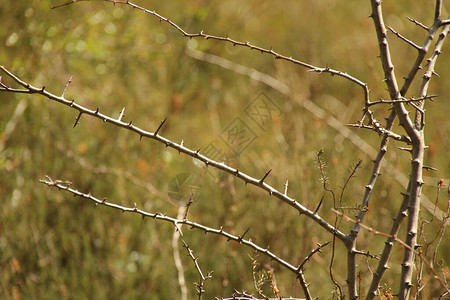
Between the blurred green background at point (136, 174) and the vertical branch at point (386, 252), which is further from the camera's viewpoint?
the blurred green background at point (136, 174)

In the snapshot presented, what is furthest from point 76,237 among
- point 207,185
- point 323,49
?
point 323,49

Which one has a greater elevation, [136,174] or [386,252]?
[386,252]

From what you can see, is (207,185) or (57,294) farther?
(207,185)

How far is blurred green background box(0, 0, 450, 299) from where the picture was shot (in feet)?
9.76

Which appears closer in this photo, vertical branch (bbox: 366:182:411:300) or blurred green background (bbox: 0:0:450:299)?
vertical branch (bbox: 366:182:411:300)

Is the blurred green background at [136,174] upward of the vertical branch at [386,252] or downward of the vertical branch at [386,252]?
downward

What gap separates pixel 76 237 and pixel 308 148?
154cm

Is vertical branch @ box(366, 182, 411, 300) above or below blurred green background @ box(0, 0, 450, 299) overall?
above

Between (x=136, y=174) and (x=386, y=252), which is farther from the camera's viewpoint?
(x=136, y=174)

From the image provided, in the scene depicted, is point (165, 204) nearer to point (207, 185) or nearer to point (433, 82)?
point (207, 185)

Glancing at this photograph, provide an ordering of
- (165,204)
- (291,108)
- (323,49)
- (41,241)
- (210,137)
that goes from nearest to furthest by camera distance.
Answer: (41,241)
(165,204)
(291,108)
(210,137)
(323,49)

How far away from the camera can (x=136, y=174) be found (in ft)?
12.6

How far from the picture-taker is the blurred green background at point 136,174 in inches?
117

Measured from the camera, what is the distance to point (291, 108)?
397cm
